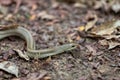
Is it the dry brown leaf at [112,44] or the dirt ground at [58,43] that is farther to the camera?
the dry brown leaf at [112,44]

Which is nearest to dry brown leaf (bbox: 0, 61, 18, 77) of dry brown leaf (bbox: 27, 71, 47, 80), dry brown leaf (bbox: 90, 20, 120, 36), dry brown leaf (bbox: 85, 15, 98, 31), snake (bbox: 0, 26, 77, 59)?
dry brown leaf (bbox: 27, 71, 47, 80)

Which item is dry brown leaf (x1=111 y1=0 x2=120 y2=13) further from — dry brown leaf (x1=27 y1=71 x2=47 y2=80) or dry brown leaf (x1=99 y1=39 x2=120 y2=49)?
dry brown leaf (x1=27 y1=71 x2=47 y2=80)

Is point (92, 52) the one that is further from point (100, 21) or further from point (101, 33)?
point (100, 21)

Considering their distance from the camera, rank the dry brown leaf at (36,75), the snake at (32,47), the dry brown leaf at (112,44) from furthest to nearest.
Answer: the dry brown leaf at (112,44) → the snake at (32,47) → the dry brown leaf at (36,75)

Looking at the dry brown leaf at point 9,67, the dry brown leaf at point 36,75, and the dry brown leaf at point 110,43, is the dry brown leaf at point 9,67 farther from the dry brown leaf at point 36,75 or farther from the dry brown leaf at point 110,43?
the dry brown leaf at point 110,43

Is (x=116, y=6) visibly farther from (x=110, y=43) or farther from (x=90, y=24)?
(x=110, y=43)

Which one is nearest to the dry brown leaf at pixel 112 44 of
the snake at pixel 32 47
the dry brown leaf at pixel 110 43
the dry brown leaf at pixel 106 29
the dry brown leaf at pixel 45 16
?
the dry brown leaf at pixel 110 43
